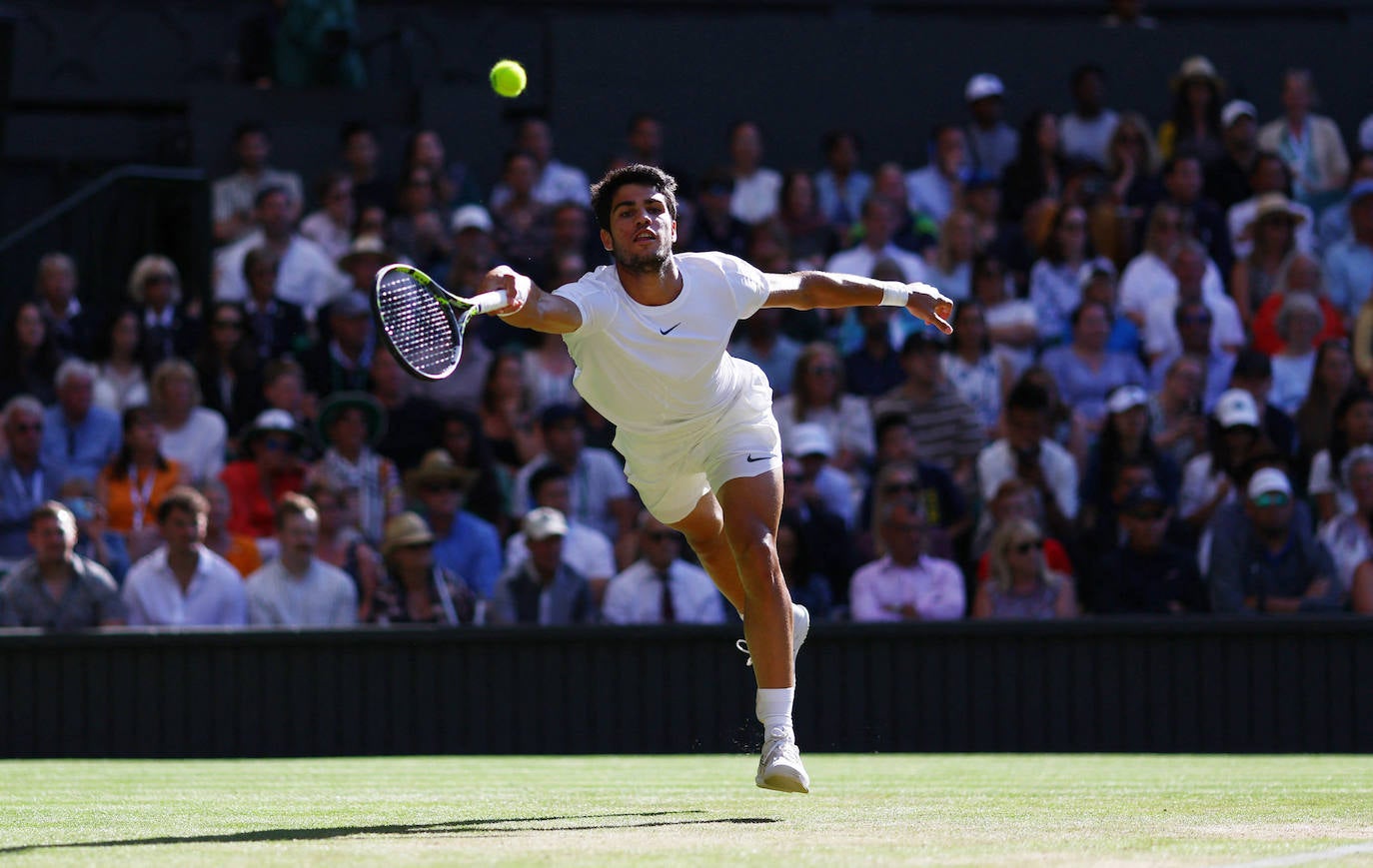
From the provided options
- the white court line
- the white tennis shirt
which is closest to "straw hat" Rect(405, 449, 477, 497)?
the white tennis shirt

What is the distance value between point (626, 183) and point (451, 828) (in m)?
1.98

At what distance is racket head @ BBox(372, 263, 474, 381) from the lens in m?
5.22

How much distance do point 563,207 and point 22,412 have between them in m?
3.53

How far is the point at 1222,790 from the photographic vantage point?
6.44 meters

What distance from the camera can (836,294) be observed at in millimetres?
6324

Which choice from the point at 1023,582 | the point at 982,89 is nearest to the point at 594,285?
the point at 1023,582

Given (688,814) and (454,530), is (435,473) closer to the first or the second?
(454,530)

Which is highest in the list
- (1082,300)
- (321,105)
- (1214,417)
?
(321,105)

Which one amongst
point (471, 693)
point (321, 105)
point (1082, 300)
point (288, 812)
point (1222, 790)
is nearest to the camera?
point (288, 812)

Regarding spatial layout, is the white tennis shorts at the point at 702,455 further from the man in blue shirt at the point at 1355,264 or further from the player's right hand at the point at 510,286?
the man in blue shirt at the point at 1355,264

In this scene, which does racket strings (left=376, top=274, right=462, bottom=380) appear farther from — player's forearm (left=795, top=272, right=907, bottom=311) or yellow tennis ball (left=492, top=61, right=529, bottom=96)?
yellow tennis ball (left=492, top=61, right=529, bottom=96)

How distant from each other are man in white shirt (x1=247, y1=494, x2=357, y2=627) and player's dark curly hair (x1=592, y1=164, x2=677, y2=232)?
4274mm

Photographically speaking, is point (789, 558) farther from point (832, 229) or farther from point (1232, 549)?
point (832, 229)

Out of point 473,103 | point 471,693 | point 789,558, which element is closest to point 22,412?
point 471,693
